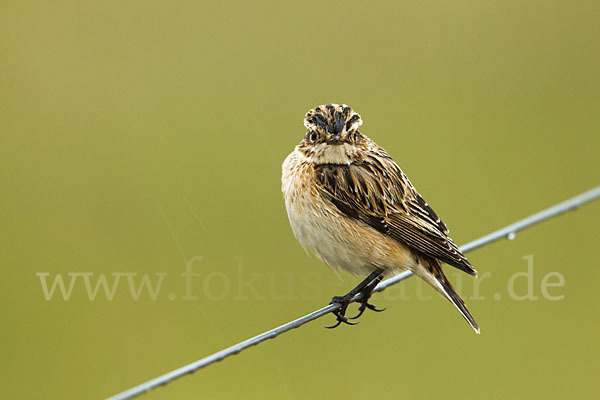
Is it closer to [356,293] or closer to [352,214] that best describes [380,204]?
[352,214]

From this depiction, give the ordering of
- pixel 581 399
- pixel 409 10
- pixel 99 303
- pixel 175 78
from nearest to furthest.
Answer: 1. pixel 581 399
2. pixel 99 303
3. pixel 175 78
4. pixel 409 10

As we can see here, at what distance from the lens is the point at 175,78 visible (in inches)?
529

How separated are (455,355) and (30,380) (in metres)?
4.94

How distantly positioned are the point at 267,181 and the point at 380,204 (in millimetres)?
5245

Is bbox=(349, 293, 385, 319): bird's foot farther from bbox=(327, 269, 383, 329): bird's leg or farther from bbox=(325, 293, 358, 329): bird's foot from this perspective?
bbox=(325, 293, 358, 329): bird's foot

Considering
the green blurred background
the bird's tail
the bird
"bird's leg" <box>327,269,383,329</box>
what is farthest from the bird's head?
the green blurred background

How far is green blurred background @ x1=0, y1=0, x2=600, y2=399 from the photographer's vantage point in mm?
9352

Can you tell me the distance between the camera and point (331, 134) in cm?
626

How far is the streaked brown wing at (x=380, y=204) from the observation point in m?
6.32

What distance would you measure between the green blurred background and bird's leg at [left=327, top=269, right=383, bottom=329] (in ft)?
8.51

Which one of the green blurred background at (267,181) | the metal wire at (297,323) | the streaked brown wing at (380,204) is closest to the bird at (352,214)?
the streaked brown wing at (380,204)

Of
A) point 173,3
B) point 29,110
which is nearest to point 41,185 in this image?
point 29,110

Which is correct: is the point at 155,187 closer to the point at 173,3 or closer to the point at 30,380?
the point at 30,380

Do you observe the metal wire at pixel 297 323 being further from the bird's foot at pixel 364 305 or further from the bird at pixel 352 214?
the bird's foot at pixel 364 305
